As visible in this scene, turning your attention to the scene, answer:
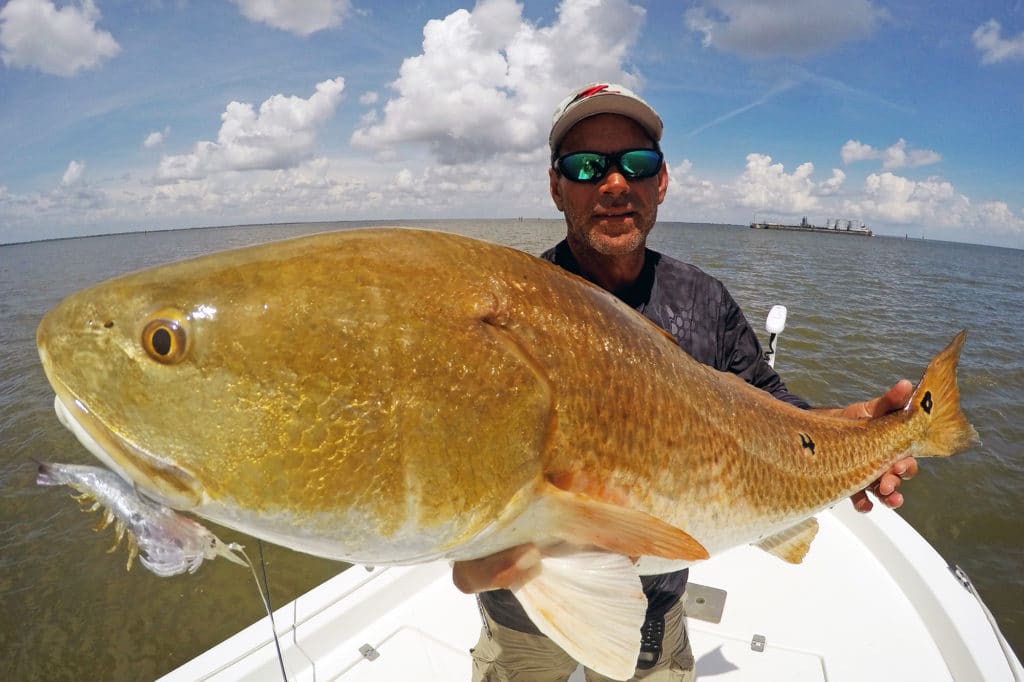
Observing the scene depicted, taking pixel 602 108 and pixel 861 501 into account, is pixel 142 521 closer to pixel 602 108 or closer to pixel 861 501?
pixel 602 108

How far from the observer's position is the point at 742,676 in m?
3.12

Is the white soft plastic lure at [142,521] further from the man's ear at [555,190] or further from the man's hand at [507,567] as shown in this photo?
the man's ear at [555,190]

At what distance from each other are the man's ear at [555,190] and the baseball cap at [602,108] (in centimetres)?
17

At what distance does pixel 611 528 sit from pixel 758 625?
2.83 meters

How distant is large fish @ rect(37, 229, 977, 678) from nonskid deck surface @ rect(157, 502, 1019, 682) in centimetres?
228

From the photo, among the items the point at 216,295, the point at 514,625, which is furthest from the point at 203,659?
the point at 216,295

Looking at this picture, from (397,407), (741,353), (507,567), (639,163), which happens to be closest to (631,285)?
(639,163)

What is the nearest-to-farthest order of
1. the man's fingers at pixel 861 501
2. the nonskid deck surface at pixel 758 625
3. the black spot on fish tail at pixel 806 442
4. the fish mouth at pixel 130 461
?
the fish mouth at pixel 130 461
the black spot on fish tail at pixel 806 442
the man's fingers at pixel 861 501
the nonskid deck surface at pixel 758 625

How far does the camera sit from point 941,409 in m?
2.50

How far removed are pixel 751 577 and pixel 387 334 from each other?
3753mm

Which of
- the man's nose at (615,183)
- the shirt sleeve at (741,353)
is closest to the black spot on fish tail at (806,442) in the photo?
the shirt sleeve at (741,353)

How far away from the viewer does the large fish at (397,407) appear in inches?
44.2

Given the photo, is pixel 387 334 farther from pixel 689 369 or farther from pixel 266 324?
pixel 689 369

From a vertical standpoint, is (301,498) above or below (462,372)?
below
